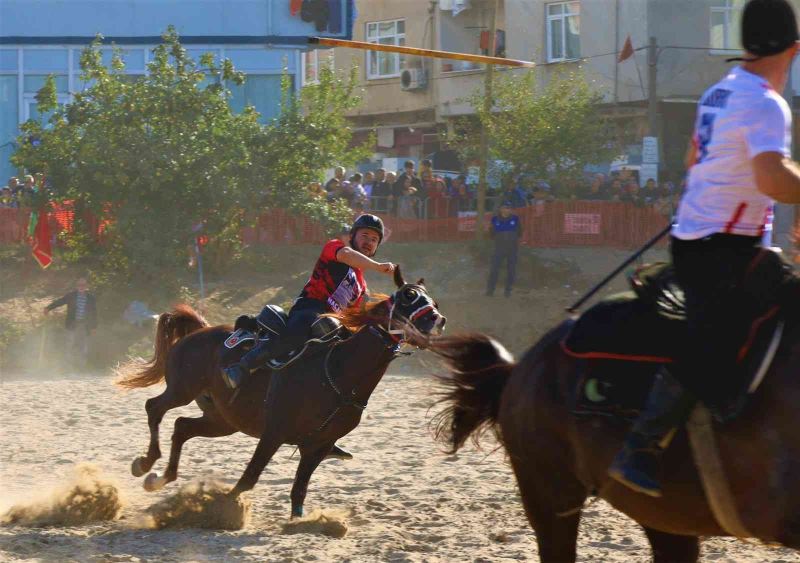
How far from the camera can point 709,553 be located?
6918 millimetres

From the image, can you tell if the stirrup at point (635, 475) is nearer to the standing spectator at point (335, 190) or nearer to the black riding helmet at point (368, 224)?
the black riding helmet at point (368, 224)

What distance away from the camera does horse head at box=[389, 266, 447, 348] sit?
7586 mm

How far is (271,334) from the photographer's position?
27.6ft

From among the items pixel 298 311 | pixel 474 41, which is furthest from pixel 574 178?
pixel 298 311

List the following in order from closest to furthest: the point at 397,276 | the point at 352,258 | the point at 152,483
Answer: the point at 397,276
the point at 352,258
the point at 152,483

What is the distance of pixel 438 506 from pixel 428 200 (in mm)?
16837

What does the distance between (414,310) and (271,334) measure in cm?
126

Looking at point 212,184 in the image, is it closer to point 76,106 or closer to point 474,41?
point 76,106

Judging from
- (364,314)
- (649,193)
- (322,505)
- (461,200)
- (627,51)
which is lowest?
(322,505)

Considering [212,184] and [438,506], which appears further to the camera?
[212,184]

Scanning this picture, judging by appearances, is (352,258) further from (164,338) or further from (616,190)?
(616,190)

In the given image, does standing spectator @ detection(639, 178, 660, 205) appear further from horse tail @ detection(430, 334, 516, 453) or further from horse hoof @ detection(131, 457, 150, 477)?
horse tail @ detection(430, 334, 516, 453)

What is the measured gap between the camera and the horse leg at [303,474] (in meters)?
7.91

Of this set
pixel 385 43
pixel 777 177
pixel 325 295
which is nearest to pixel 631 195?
pixel 385 43
